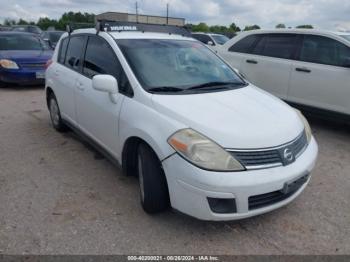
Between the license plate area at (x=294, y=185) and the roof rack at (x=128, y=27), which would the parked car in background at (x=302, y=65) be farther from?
the license plate area at (x=294, y=185)

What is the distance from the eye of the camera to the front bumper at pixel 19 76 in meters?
9.44

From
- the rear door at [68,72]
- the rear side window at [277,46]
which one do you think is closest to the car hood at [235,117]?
the rear door at [68,72]

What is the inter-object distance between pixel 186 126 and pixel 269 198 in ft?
2.87

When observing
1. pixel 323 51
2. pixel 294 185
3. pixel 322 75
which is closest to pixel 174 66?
pixel 294 185

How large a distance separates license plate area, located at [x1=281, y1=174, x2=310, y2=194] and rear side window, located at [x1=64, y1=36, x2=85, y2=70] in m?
3.03

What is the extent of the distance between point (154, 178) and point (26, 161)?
230 cm

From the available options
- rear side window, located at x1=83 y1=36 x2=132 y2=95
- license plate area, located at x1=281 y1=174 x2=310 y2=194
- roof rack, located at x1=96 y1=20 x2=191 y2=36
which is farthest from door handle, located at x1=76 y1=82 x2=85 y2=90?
license plate area, located at x1=281 y1=174 x2=310 y2=194

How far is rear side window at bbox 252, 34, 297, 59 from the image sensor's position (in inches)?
251

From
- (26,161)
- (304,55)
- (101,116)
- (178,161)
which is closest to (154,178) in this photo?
(178,161)

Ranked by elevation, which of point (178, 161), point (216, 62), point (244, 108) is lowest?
point (178, 161)

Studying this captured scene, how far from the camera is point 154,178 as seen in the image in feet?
10.2

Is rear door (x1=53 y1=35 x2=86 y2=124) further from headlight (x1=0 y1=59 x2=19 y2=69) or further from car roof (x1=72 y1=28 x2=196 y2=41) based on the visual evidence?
headlight (x1=0 y1=59 x2=19 y2=69)

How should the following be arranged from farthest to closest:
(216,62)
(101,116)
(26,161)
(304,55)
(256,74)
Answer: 1. (256,74)
2. (304,55)
3. (26,161)
4. (216,62)
5. (101,116)

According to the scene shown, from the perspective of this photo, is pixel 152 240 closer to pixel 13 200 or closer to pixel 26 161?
pixel 13 200
